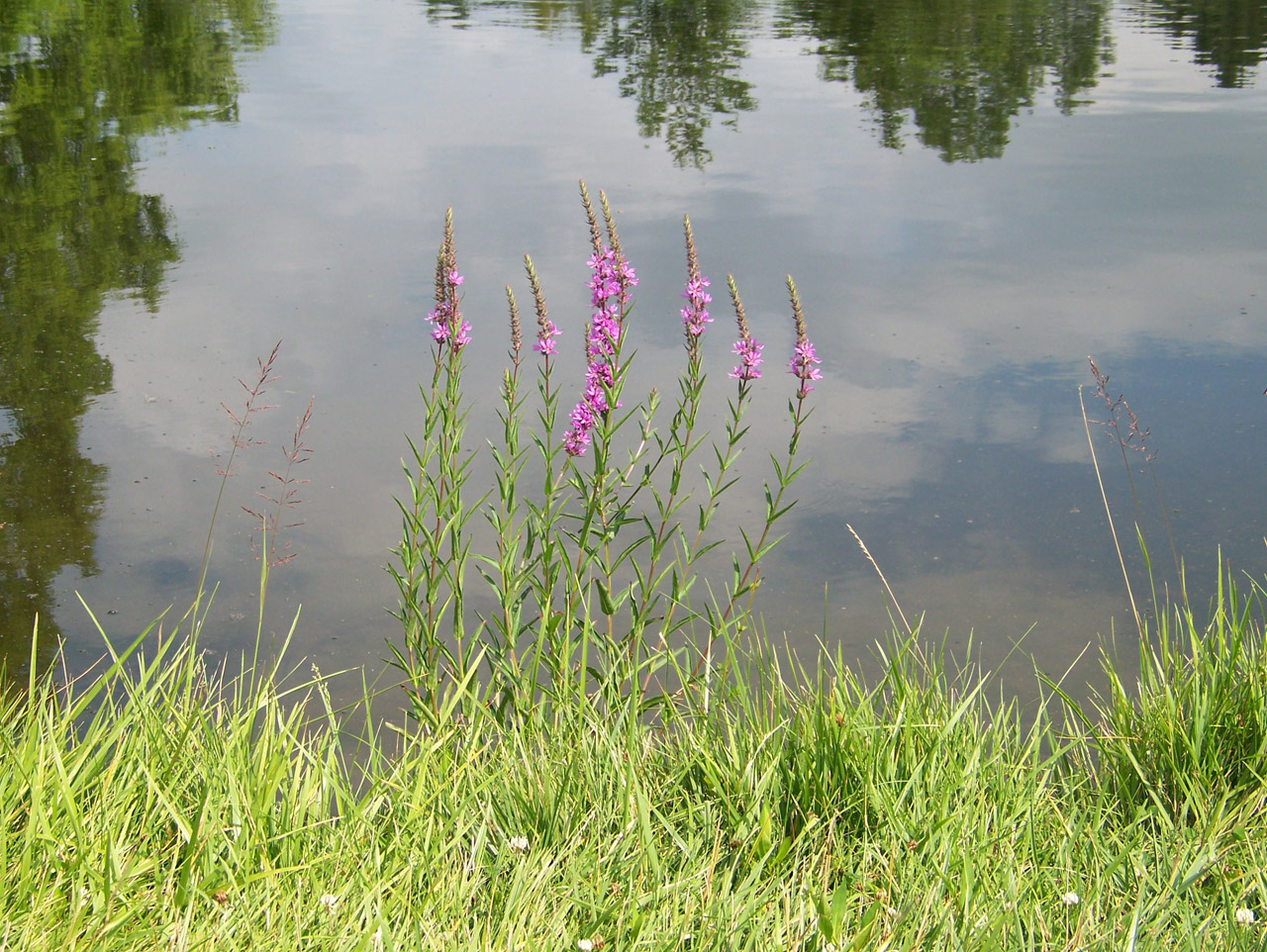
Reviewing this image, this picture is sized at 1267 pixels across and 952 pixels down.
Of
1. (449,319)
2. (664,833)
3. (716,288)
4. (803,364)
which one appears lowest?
(664,833)

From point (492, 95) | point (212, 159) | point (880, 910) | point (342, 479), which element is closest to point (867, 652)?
point (880, 910)

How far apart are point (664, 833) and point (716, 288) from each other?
16.7 feet

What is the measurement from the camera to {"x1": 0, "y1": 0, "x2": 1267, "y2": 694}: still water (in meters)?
4.20

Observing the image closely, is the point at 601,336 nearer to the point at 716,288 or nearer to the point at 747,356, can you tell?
the point at 747,356

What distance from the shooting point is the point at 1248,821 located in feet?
7.58

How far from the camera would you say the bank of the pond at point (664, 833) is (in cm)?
184

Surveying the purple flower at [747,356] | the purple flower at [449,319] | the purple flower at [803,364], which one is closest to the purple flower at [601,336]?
the purple flower at [449,319]

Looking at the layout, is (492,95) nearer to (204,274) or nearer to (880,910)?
(204,274)

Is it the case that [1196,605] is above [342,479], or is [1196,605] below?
below

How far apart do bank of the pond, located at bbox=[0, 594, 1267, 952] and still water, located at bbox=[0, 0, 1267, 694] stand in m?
0.96

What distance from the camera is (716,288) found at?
22.8 feet

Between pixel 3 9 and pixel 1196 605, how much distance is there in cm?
2106

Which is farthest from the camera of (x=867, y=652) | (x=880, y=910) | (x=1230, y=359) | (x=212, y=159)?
(x=212, y=159)

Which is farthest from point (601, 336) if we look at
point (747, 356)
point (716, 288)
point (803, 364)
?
point (716, 288)
